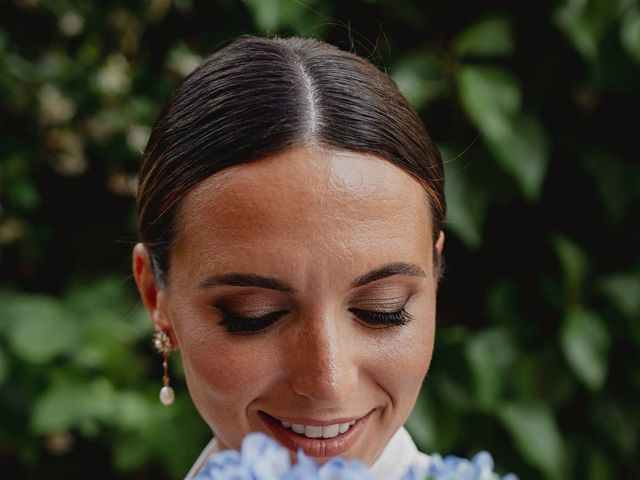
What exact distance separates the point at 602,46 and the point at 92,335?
1.06 meters

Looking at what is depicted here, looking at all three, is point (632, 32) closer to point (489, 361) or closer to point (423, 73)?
point (423, 73)

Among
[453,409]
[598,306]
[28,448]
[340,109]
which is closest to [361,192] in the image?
[340,109]

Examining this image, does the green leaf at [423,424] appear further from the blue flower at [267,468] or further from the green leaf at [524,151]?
the blue flower at [267,468]

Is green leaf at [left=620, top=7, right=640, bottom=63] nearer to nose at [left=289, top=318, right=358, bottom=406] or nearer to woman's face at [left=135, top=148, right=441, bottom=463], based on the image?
woman's face at [left=135, top=148, right=441, bottom=463]

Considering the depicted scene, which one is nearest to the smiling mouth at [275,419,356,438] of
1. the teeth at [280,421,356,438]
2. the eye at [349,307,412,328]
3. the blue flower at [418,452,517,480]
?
the teeth at [280,421,356,438]

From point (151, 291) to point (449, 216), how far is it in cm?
71

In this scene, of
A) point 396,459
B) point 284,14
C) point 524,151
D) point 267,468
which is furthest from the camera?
point 524,151

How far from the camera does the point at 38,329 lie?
1630 mm

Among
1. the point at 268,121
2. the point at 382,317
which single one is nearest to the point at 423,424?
the point at 382,317

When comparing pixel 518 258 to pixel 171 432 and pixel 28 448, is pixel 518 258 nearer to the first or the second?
pixel 171 432

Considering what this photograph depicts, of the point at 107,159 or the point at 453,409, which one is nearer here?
the point at 453,409

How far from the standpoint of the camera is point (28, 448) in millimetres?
1743

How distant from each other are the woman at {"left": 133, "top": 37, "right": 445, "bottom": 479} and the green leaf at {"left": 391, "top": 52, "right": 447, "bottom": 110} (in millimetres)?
639

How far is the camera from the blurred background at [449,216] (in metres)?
Result: 1.62
